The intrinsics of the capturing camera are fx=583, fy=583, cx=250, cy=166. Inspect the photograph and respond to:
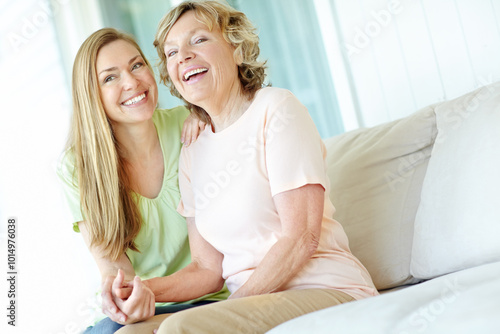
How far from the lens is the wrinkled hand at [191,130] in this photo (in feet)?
5.15

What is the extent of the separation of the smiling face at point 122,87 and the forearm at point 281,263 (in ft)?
1.92

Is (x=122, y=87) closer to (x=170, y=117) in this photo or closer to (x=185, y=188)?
(x=170, y=117)

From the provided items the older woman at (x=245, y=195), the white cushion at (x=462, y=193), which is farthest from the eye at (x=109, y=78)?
the white cushion at (x=462, y=193)

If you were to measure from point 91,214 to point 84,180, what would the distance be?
0.32 ft

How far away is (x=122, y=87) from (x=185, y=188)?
0.34 meters

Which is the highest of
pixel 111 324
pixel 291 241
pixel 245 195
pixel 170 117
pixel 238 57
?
pixel 238 57

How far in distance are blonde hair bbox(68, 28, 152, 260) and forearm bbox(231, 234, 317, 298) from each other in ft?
1.53

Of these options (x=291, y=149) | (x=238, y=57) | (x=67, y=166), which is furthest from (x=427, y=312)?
(x=67, y=166)

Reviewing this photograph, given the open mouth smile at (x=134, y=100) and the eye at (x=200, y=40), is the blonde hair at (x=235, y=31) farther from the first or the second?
the open mouth smile at (x=134, y=100)

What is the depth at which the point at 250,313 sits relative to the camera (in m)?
1.13

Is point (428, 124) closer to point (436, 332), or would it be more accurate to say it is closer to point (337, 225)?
point (337, 225)

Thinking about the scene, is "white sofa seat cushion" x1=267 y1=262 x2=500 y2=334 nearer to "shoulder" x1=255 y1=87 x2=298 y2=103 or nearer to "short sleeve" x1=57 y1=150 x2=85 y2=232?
"shoulder" x1=255 y1=87 x2=298 y2=103

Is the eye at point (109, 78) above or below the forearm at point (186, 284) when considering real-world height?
above

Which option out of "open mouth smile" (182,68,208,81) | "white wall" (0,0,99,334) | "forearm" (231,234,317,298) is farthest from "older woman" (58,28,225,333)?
"white wall" (0,0,99,334)
